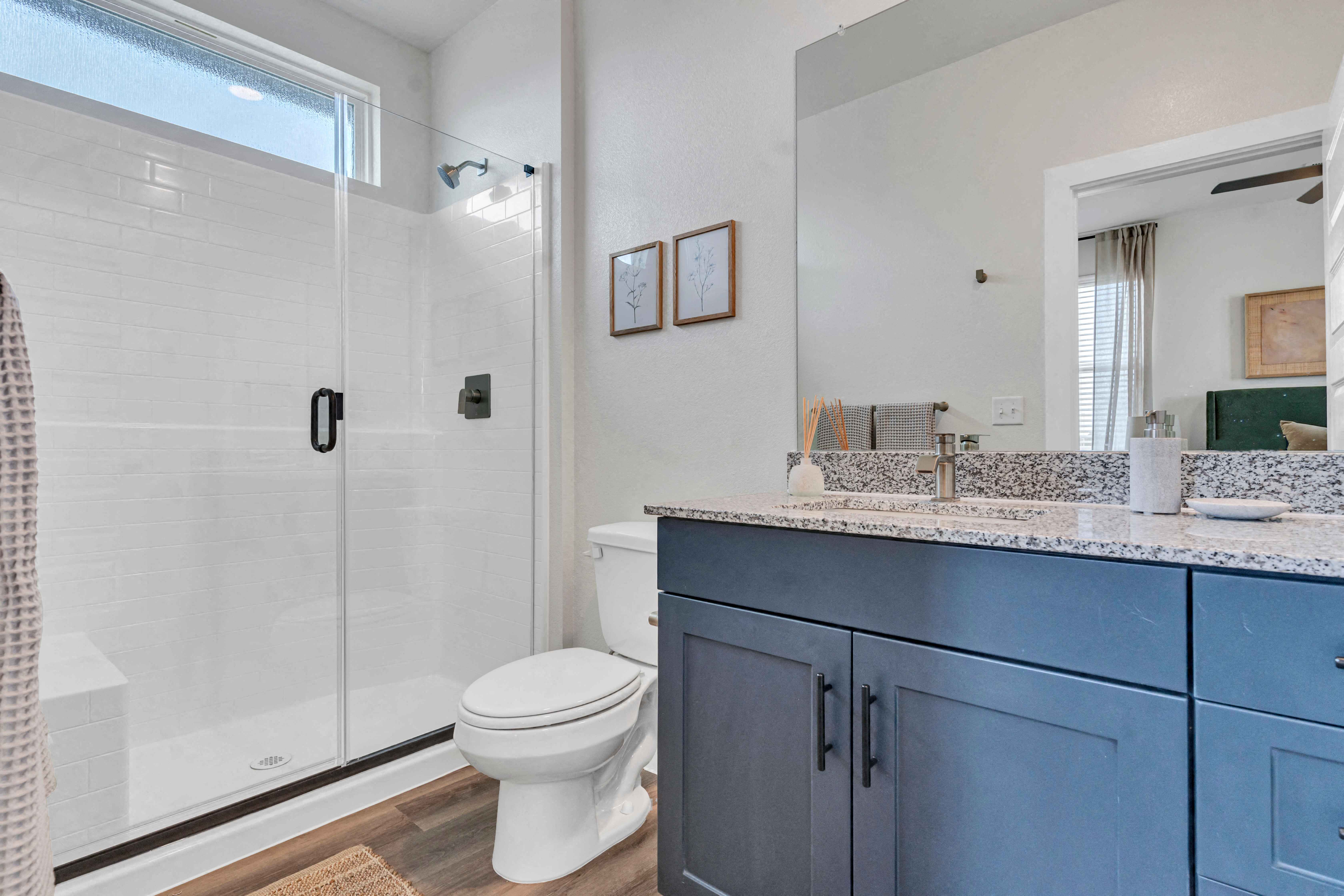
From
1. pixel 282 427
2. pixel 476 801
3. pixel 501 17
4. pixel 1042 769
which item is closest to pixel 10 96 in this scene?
pixel 282 427

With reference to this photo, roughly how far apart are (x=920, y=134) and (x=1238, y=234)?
0.66 m

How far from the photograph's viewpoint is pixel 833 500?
1548 millimetres

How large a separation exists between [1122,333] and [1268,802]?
33.6 inches

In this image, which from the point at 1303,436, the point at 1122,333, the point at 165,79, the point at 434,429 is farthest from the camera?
the point at 434,429

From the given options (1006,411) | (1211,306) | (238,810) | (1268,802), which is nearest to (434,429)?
(238,810)

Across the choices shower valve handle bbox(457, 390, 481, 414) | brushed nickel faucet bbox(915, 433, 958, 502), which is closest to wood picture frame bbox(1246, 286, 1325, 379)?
brushed nickel faucet bbox(915, 433, 958, 502)

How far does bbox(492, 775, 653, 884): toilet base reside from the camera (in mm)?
1523

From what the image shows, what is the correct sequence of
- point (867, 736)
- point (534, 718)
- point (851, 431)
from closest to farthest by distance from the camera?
point (867, 736) < point (534, 718) < point (851, 431)

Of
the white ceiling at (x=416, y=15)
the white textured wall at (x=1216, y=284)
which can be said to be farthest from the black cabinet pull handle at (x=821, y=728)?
the white ceiling at (x=416, y=15)

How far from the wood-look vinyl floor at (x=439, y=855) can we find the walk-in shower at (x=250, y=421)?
0.22m

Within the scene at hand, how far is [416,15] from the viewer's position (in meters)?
2.67

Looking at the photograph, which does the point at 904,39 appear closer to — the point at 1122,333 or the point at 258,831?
the point at 1122,333

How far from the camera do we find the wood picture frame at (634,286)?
206cm

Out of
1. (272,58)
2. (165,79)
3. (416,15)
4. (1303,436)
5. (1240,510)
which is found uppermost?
(416,15)
